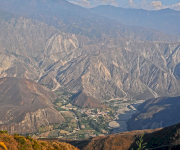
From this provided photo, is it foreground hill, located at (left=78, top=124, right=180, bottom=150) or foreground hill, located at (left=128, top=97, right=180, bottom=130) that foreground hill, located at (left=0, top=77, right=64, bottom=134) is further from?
foreground hill, located at (left=78, top=124, right=180, bottom=150)

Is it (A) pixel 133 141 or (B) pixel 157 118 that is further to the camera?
(B) pixel 157 118

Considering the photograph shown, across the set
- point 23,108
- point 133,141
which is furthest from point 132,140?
point 23,108

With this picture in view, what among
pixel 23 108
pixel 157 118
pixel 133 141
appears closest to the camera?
pixel 133 141

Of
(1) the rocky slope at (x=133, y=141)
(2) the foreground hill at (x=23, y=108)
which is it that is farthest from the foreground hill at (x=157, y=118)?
(1) the rocky slope at (x=133, y=141)

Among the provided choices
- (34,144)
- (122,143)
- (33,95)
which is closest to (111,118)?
(33,95)

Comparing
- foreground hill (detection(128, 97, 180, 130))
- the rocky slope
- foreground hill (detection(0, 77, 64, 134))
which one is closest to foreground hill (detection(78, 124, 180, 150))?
the rocky slope

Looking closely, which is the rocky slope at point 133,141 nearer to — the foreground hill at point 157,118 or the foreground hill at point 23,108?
the foreground hill at point 23,108

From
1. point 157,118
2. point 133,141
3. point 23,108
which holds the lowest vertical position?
point 157,118

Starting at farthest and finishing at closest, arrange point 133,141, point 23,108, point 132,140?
point 23,108 → point 132,140 → point 133,141

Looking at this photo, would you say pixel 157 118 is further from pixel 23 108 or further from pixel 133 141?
pixel 133 141

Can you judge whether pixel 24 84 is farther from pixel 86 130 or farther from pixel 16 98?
pixel 86 130
